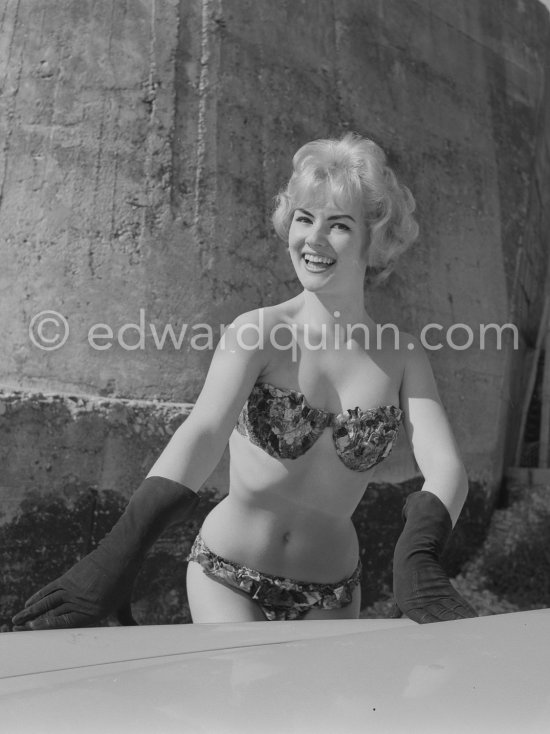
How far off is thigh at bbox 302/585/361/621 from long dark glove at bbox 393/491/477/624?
37 cm

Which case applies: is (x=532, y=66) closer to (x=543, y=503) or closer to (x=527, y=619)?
(x=543, y=503)

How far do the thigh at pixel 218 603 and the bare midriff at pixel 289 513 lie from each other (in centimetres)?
7

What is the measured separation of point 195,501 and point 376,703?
792 mm

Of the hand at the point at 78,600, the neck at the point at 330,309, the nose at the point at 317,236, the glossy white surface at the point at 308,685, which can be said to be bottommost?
the hand at the point at 78,600

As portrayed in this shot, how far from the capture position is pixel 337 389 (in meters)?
1.89

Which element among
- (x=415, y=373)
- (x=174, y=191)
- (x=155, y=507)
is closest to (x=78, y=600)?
(x=155, y=507)

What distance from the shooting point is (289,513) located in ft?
6.20

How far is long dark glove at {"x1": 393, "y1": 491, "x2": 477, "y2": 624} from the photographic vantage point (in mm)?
1412

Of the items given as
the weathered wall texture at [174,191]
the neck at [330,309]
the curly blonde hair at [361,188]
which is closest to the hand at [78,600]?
the neck at [330,309]

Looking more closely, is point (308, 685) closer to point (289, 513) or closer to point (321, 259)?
point (289, 513)

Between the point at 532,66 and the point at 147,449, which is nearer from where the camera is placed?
the point at 147,449

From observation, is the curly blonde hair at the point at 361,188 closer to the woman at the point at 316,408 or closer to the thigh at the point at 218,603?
the woman at the point at 316,408

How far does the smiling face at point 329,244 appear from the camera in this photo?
1896mm

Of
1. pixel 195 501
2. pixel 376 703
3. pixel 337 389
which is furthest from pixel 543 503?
pixel 376 703
